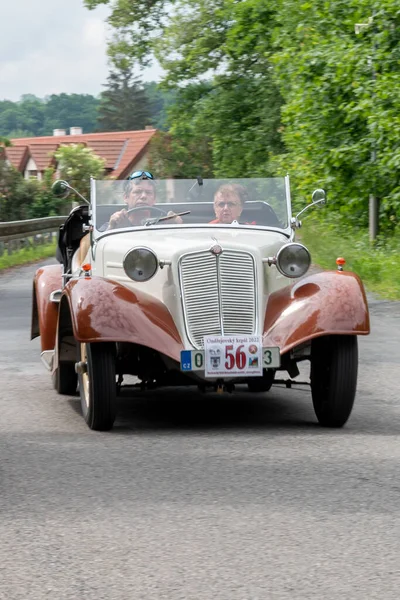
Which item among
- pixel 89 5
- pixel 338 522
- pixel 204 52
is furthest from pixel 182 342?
pixel 89 5

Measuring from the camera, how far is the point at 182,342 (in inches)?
291

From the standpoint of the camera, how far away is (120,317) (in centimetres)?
728

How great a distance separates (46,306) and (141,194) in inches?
46.4

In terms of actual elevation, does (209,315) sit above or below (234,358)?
above

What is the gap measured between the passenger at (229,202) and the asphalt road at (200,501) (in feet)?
4.20

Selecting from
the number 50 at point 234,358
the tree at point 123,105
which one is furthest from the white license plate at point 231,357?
the tree at point 123,105

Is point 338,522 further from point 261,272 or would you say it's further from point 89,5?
point 89,5

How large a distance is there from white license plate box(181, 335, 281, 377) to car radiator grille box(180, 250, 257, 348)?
20 cm

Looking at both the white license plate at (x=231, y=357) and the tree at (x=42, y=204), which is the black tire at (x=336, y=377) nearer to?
the white license plate at (x=231, y=357)

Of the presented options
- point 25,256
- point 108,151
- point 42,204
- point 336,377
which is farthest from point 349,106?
point 108,151

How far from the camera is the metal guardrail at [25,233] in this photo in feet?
92.4

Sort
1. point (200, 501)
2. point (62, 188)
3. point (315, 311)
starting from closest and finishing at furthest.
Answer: point (200, 501), point (315, 311), point (62, 188)

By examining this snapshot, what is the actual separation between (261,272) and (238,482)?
2.06 meters

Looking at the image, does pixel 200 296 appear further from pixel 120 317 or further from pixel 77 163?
pixel 77 163
